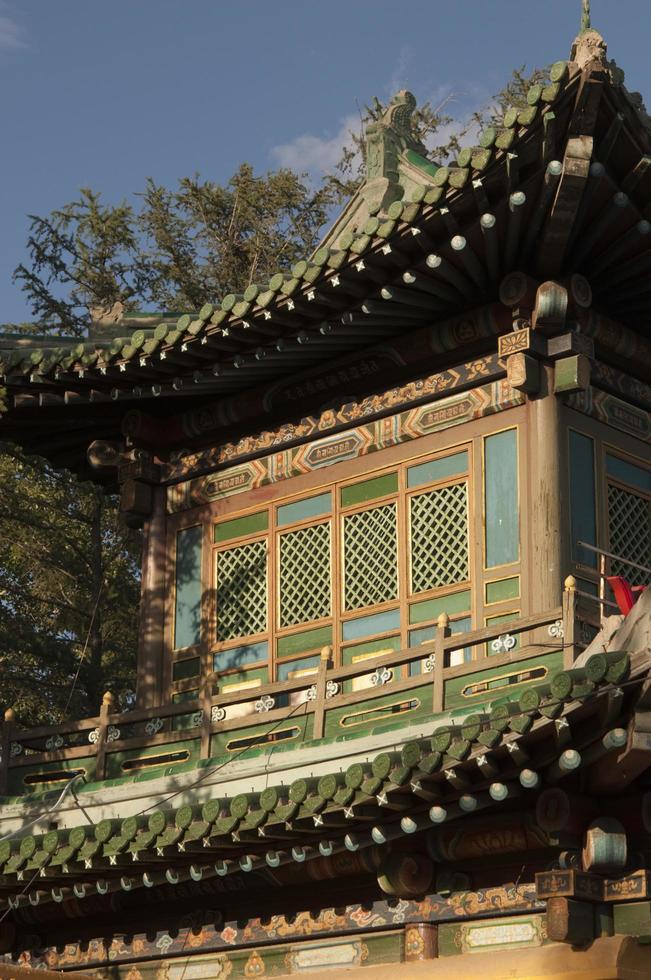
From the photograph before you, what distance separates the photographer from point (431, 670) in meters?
12.3

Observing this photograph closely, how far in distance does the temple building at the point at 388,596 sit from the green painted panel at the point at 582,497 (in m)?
0.03

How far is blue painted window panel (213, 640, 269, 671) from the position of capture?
1454 centimetres

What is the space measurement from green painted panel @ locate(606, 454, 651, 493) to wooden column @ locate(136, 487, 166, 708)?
4493mm

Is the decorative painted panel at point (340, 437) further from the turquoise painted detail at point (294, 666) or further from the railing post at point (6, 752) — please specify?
the railing post at point (6, 752)

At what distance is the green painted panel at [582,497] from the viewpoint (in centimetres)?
1295

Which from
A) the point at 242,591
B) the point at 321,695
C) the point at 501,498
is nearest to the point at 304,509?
the point at 242,591

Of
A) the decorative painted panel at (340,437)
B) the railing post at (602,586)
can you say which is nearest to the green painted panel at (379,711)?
the railing post at (602,586)

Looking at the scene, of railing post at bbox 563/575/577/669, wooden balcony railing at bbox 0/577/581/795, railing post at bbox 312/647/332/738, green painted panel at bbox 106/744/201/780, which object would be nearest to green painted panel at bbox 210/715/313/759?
wooden balcony railing at bbox 0/577/581/795

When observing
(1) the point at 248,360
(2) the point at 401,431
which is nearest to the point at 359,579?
(2) the point at 401,431

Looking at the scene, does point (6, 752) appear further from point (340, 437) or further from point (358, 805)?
point (358, 805)

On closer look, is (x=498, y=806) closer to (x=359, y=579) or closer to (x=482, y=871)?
(x=482, y=871)

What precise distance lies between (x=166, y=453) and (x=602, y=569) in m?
5.24

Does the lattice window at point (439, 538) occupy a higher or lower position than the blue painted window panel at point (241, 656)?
higher

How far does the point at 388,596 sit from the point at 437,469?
1.14m
